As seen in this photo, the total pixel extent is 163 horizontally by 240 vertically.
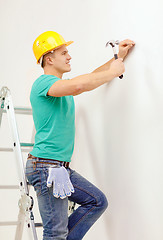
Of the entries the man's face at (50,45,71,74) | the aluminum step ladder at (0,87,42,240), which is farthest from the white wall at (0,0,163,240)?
the aluminum step ladder at (0,87,42,240)

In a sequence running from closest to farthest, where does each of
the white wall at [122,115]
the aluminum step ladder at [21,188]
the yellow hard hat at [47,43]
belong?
the white wall at [122,115]
the aluminum step ladder at [21,188]
the yellow hard hat at [47,43]

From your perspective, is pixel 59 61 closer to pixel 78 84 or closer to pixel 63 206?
pixel 78 84

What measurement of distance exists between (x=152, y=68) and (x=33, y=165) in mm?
780

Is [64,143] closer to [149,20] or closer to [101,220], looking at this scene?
[101,220]

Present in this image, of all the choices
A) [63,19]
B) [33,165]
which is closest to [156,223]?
[33,165]

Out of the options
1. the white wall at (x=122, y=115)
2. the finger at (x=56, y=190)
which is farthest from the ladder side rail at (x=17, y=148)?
the white wall at (x=122, y=115)

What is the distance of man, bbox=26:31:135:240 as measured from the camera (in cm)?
192

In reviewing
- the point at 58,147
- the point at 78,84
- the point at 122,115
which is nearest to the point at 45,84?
the point at 78,84

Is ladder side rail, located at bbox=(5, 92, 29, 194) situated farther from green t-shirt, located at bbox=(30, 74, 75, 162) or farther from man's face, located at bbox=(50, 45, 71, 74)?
man's face, located at bbox=(50, 45, 71, 74)

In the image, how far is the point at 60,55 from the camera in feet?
7.11

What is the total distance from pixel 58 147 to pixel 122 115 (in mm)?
392

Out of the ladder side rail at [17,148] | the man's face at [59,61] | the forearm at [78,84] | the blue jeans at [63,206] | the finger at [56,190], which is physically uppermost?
the man's face at [59,61]

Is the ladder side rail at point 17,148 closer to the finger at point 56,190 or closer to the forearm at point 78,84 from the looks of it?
the finger at point 56,190

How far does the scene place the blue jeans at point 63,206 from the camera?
192cm
